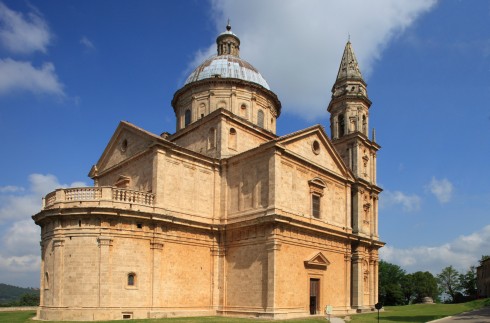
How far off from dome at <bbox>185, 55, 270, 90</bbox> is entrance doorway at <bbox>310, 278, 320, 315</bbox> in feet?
56.4

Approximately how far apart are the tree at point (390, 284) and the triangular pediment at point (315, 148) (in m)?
38.4

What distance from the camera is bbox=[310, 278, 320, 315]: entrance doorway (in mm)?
28578

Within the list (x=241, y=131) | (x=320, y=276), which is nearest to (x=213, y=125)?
(x=241, y=131)

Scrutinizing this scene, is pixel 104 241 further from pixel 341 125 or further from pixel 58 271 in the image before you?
pixel 341 125

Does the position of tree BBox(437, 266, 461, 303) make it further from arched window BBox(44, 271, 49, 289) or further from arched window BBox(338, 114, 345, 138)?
arched window BBox(44, 271, 49, 289)

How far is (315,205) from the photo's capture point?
3036 centimetres

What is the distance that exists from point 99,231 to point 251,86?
18200 mm

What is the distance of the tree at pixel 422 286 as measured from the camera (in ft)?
242

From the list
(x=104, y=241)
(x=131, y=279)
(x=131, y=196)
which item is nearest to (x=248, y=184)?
(x=131, y=196)

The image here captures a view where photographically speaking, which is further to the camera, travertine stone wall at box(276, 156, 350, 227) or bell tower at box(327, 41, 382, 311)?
bell tower at box(327, 41, 382, 311)

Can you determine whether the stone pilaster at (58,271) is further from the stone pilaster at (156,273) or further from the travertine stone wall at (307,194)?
the travertine stone wall at (307,194)

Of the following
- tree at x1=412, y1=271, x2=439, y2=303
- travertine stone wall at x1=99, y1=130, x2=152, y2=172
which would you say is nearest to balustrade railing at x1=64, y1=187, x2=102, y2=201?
travertine stone wall at x1=99, y1=130, x2=152, y2=172

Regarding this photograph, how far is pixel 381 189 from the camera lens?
40.1 meters

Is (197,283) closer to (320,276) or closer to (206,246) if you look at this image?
(206,246)
